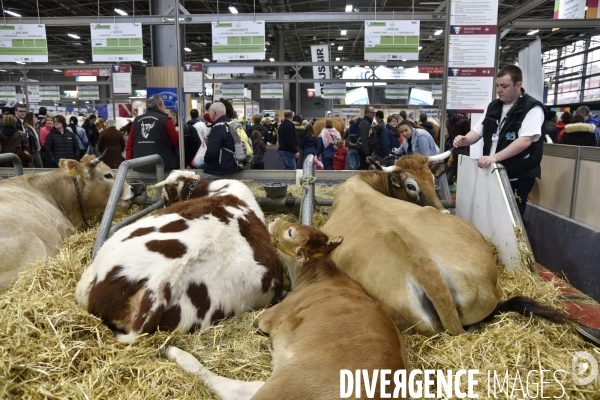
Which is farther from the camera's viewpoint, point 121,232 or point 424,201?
point 424,201

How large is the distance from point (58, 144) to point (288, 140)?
4902mm

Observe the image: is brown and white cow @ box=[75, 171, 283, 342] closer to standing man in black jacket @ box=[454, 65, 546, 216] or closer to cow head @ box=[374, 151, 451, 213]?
cow head @ box=[374, 151, 451, 213]

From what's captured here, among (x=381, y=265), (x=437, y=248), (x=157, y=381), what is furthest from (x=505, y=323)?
(x=157, y=381)

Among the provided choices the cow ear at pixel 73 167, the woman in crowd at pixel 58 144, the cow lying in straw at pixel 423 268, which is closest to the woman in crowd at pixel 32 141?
the woman in crowd at pixel 58 144

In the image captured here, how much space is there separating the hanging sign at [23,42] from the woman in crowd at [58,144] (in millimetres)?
3381

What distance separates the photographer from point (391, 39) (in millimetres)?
5387

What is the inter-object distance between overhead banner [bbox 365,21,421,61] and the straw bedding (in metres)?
3.65

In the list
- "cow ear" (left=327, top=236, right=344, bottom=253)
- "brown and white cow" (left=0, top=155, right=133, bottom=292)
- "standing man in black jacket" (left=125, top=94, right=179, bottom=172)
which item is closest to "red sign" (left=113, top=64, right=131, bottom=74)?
"standing man in black jacket" (left=125, top=94, right=179, bottom=172)

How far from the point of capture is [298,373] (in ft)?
6.08

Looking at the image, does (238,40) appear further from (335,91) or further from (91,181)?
(335,91)

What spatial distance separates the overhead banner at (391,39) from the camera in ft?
17.5

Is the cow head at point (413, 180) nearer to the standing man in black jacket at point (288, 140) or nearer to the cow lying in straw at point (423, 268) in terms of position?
the cow lying in straw at point (423, 268)

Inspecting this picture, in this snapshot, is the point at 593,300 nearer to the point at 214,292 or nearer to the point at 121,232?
the point at 214,292

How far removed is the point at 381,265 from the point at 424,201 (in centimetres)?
180
